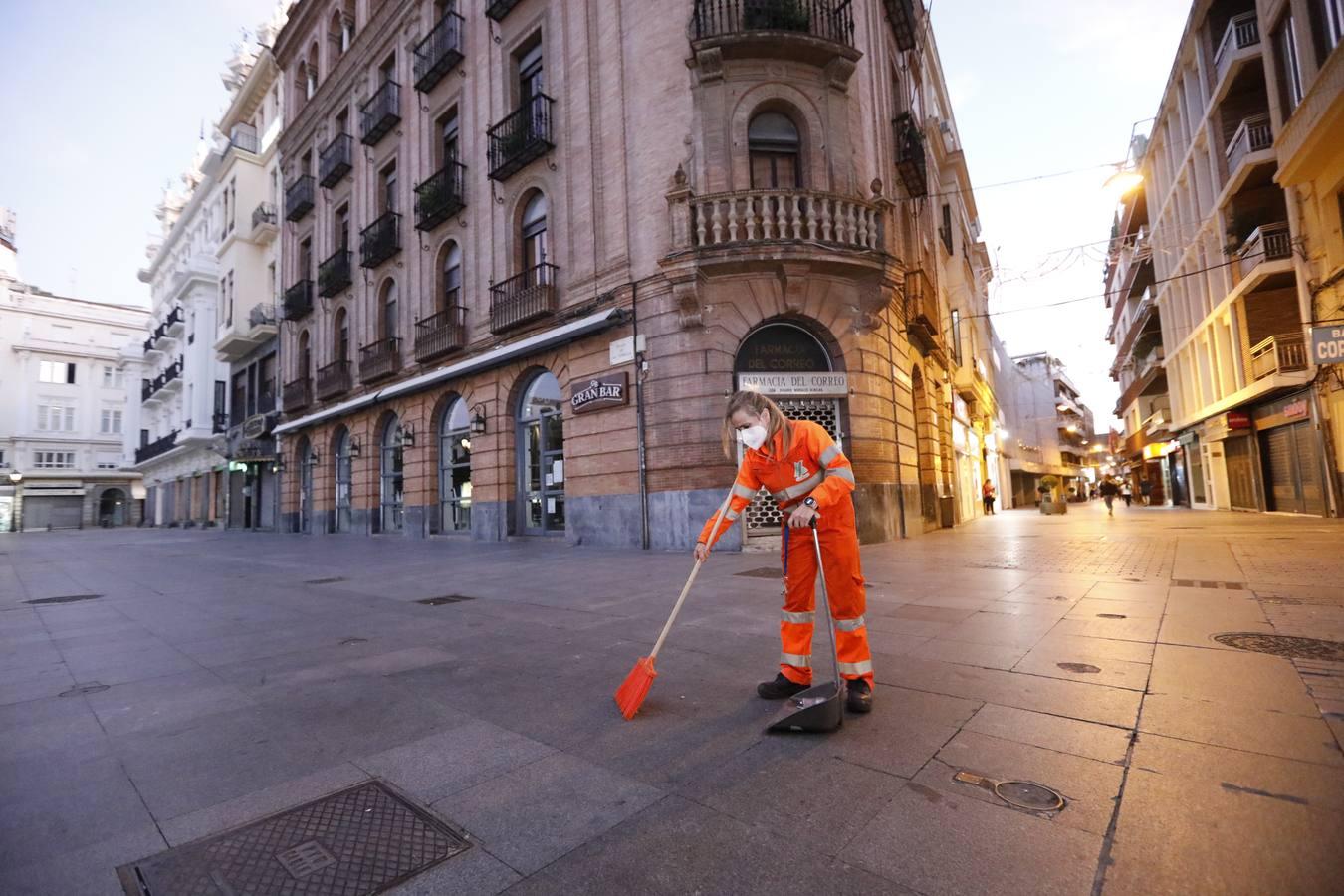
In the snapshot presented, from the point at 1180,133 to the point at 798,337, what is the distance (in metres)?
22.2

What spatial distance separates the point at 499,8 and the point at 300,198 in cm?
1497

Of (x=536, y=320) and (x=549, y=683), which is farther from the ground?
(x=536, y=320)

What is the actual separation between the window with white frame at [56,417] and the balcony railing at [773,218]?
69158mm

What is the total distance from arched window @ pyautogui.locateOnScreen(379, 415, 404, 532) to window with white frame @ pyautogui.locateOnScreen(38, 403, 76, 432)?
5511 cm

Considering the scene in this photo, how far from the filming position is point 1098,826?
6.93 ft

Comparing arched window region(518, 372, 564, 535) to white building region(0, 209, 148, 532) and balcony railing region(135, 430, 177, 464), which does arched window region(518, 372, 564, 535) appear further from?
white building region(0, 209, 148, 532)

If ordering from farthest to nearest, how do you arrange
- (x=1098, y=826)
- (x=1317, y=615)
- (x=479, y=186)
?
1. (x=479, y=186)
2. (x=1317, y=615)
3. (x=1098, y=826)

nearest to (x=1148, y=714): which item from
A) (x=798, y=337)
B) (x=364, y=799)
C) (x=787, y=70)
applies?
(x=364, y=799)

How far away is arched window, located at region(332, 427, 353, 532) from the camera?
23.8m

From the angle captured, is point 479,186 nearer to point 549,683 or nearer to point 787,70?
point 787,70

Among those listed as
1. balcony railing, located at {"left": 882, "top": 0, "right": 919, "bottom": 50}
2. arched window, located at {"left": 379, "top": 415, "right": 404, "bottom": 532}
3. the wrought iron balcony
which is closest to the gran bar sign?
arched window, located at {"left": 379, "top": 415, "right": 404, "bottom": 532}

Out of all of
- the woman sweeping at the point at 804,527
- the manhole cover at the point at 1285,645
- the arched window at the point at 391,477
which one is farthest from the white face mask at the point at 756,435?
the arched window at the point at 391,477

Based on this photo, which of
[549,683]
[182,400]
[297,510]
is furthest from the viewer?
[182,400]

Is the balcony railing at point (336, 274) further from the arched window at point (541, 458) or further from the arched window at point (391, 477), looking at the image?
the arched window at point (541, 458)
